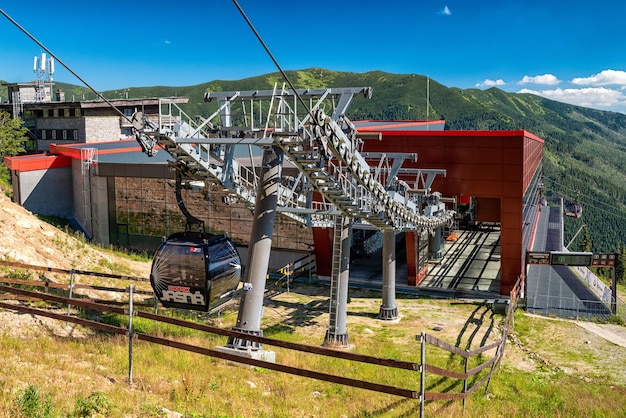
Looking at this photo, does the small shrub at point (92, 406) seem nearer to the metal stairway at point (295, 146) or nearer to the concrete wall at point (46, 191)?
the metal stairway at point (295, 146)

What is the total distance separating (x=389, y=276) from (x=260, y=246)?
938 centimetres

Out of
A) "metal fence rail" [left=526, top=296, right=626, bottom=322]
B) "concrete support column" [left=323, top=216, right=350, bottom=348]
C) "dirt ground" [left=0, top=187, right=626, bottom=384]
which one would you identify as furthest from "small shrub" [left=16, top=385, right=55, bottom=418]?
"metal fence rail" [left=526, top=296, right=626, bottom=322]

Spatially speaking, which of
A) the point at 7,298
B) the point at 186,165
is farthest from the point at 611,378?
the point at 7,298

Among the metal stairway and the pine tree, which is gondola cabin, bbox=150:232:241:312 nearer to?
the metal stairway

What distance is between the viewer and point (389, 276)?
23.1 m

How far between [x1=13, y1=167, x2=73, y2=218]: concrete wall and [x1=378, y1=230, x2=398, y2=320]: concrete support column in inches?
951

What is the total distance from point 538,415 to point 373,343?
9.30 m

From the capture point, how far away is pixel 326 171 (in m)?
15.0

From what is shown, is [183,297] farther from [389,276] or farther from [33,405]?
[389,276]

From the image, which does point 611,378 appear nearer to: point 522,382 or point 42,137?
point 522,382

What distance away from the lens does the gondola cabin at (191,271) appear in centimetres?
1238

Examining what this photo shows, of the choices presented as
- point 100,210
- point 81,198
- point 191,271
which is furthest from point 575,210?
point 191,271

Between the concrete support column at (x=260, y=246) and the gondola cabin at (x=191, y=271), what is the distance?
6.01 ft

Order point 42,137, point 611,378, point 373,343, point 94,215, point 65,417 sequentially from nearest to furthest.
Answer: point 65,417 < point 611,378 < point 373,343 < point 94,215 < point 42,137
